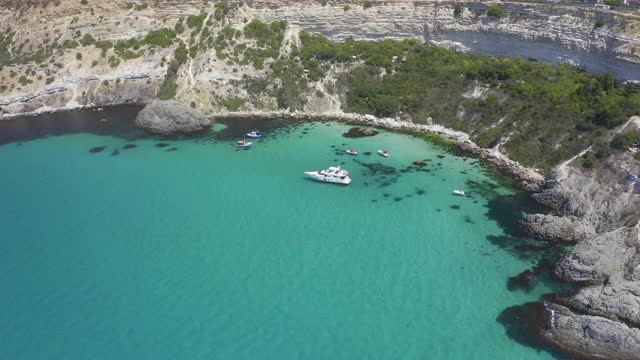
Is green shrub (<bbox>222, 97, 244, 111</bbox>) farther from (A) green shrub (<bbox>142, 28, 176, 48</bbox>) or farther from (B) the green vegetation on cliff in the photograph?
(A) green shrub (<bbox>142, 28, 176, 48</bbox>)

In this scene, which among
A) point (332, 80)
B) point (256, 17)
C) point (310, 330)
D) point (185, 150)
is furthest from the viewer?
point (256, 17)

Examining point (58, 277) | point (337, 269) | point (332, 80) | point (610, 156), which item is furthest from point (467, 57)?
point (58, 277)

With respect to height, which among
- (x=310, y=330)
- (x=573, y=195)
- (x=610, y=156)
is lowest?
(x=310, y=330)

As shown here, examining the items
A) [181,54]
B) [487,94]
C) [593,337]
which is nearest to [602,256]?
[593,337]

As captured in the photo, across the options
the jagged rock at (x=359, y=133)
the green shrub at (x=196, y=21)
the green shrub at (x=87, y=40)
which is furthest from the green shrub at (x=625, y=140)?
the green shrub at (x=87, y=40)

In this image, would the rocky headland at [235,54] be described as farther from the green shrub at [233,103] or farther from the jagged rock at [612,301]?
the jagged rock at [612,301]

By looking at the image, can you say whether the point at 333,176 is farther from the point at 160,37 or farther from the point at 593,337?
the point at 160,37

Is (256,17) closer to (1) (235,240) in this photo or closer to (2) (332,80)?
(2) (332,80)
